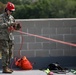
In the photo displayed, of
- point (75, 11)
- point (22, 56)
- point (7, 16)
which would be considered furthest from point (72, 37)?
point (75, 11)

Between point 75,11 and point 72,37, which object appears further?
point 75,11

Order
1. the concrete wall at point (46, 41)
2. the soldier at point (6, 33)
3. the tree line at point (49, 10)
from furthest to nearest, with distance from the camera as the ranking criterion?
the tree line at point (49, 10) → the concrete wall at point (46, 41) → the soldier at point (6, 33)

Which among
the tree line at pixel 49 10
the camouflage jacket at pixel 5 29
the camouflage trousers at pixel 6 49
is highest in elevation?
the camouflage jacket at pixel 5 29

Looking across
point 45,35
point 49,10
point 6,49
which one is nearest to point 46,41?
point 45,35

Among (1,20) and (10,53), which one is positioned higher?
(1,20)

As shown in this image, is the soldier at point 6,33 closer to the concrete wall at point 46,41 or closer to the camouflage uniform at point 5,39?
the camouflage uniform at point 5,39

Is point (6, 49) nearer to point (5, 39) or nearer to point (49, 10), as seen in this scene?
point (5, 39)

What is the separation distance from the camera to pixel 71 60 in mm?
9195

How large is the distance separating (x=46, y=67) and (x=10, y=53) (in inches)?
50.9

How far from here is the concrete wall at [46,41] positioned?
9.12 metres

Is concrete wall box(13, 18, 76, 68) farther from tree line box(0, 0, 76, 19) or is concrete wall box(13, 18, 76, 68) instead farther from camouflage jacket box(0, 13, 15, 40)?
tree line box(0, 0, 76, 19)

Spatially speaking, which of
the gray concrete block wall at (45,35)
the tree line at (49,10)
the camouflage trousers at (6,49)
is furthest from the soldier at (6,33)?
the tree line at (49,10)

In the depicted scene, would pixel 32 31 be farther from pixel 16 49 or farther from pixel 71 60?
pixel 71 60

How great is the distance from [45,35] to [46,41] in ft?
0.55
